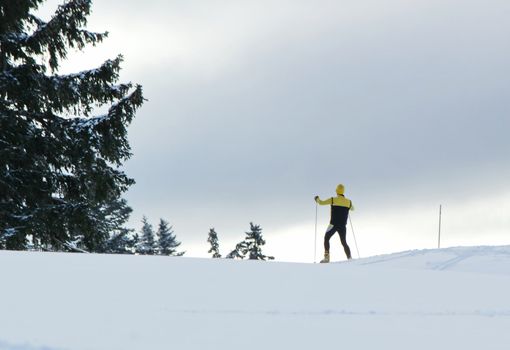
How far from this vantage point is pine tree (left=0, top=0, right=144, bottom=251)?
13789 mm

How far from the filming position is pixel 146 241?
168 feet

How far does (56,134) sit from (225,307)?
10.5 meters

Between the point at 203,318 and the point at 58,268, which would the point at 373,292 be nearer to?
the point at 203,318

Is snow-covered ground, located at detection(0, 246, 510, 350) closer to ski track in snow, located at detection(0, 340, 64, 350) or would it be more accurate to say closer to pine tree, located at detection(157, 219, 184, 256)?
ski track in snow, located at detection(0, 340, 64, 350)

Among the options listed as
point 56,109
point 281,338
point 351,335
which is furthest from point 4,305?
point 56,109

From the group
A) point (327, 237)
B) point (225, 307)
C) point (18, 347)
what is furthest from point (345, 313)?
point (327, 237)

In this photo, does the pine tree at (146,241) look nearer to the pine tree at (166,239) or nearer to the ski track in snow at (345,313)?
the pine tree at (166,239)

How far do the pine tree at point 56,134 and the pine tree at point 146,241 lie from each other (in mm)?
34127

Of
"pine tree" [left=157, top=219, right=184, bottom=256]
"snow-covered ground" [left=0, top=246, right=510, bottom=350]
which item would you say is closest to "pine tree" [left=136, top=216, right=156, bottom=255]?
"pine tree" [left=157, top=219, right=184, bottom=256]

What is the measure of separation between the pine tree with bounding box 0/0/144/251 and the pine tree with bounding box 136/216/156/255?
34127 millimetres

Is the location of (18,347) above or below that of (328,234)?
below

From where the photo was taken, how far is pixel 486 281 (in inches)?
291

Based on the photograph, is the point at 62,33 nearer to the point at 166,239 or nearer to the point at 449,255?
the point at 449,255

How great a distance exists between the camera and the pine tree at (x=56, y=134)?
1379 centimetres
